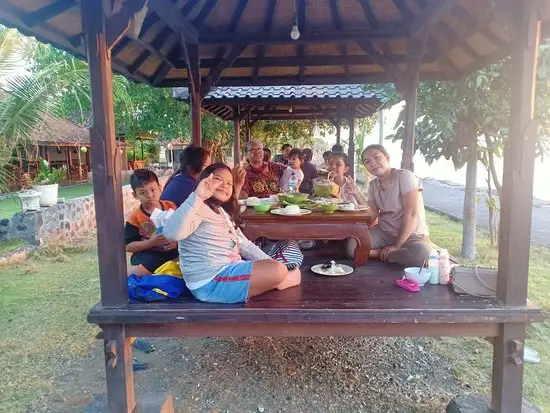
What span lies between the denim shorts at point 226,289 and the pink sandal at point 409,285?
103 cm

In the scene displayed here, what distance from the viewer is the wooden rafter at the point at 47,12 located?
294 cm

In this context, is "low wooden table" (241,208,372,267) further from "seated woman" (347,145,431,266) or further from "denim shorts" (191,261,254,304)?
"denim shorts" (191,261,254,304)

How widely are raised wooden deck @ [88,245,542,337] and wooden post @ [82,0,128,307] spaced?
274 millimetres

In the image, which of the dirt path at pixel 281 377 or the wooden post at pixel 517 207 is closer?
the wooden post at pixel 517 207

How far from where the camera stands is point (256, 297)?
2.61 metres

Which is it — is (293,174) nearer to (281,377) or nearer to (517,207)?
(281,377)

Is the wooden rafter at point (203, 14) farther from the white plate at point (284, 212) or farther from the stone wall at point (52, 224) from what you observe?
the stone wall at point (52, 224)

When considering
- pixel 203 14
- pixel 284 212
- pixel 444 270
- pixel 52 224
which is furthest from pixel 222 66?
pixel 52 224

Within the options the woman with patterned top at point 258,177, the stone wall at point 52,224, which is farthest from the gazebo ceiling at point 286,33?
the stone wall at point 52,224

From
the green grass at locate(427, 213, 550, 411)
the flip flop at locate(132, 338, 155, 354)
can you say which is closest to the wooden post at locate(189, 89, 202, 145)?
the flip flop at locate(132, 338, 155, 354)

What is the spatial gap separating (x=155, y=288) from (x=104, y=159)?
844 millimetres

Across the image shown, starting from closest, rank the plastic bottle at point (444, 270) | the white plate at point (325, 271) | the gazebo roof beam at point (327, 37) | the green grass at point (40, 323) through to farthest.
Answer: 1. the plastic bottle at point (444, 270)
2. the white plate at point (325, 271)
3. the green grass at point (40, 323)
4. the gazebo roof beam at point (327, 37)

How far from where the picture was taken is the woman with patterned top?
570 cm

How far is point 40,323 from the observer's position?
174 inches
